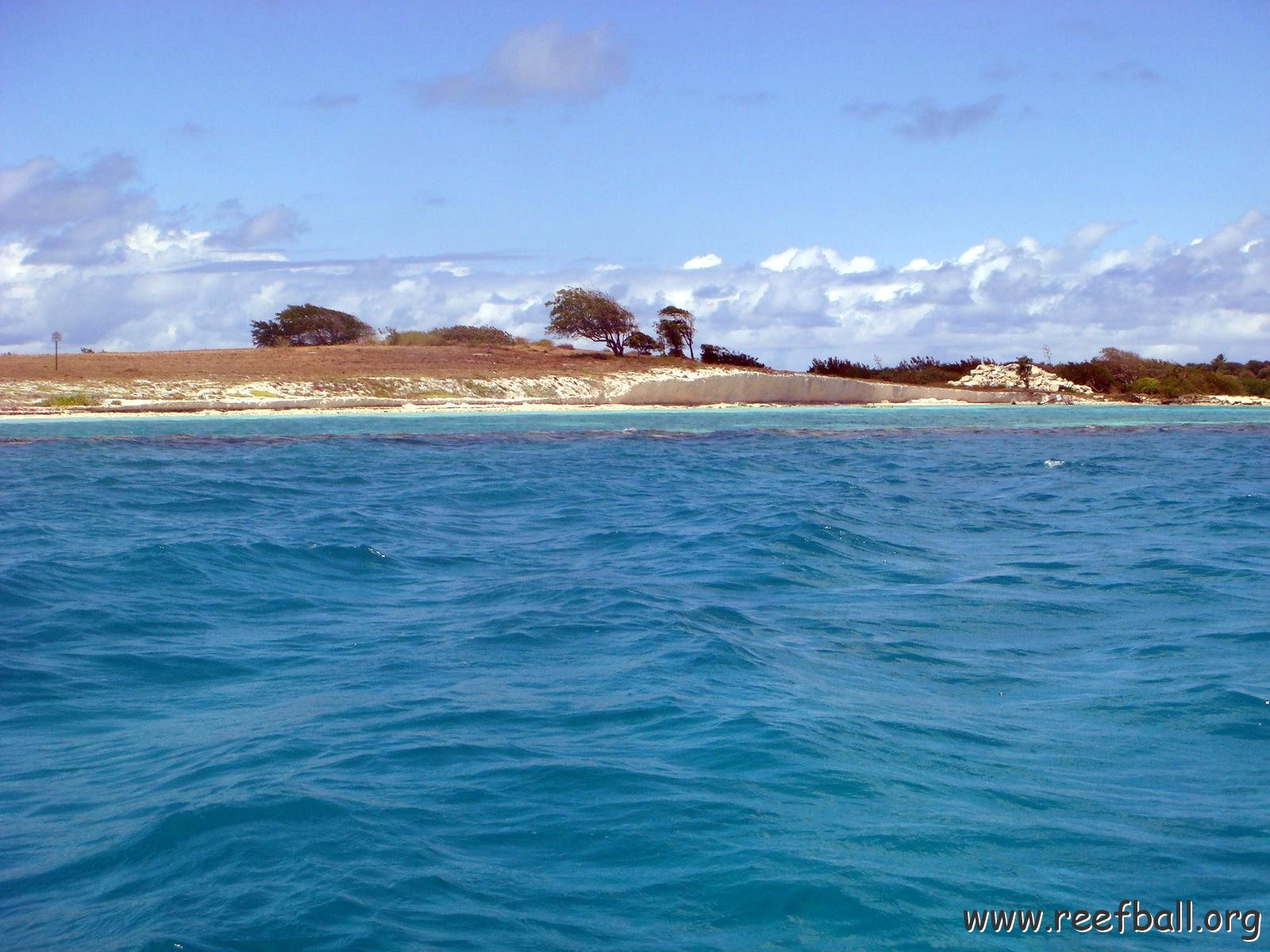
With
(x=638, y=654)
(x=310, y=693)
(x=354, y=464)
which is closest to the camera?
(x=310, y=693)

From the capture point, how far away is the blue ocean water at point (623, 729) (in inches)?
148

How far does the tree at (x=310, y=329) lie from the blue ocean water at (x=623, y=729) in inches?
2157

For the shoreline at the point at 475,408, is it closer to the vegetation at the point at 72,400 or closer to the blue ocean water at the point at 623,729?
the vegetation at the point at 72,400

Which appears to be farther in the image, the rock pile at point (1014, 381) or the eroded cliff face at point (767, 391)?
the rock pile at point (1014, 381)

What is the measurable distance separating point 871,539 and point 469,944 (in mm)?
8560

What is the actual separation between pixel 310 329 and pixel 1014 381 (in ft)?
135

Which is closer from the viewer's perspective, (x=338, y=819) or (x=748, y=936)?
(x=748, y=936)

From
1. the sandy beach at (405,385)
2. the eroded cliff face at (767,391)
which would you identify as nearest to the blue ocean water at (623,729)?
the sandy beach at (405,385)

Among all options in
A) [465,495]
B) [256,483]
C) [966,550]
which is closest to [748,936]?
[966,550]

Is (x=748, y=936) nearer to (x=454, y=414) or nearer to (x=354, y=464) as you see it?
(x=354, y=464)

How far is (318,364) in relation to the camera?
165ft

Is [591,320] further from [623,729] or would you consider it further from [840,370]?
[623,729]

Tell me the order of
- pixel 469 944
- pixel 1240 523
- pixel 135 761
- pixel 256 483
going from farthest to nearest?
pixel 256 483
pixel 1240 523
pixel 135 761
pixel 469 944

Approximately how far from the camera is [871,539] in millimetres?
11453
